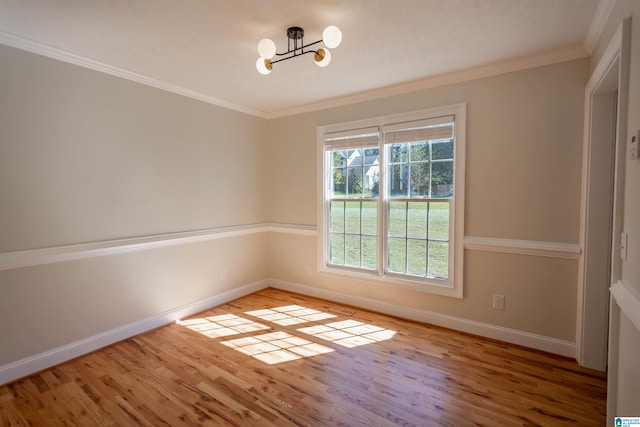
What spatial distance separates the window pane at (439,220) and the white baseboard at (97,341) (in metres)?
2.69

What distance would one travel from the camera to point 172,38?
225cm

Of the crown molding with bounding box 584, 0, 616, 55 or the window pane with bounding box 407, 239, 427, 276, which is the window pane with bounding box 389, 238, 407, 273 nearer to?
the window pane with bounding box 407, 239, 427, 276

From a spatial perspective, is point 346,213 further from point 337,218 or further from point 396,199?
point 396,199

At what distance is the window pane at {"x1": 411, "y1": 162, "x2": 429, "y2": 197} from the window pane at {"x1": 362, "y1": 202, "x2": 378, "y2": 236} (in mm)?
516

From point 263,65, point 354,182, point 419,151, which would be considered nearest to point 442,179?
point 419,151

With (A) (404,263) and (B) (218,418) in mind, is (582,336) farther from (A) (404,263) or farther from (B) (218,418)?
(B) (218,418)

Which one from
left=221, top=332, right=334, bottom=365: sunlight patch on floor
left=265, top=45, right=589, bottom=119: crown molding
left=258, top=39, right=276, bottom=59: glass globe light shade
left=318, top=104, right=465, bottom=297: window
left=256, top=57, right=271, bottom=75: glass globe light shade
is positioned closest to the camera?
left=258, top=39, right=276, bottom=59: glass globe light shade

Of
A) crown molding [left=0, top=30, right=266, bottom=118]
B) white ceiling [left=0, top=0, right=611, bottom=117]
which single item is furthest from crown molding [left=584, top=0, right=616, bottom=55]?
crown molding [left=0, top=30, right=266, bottom=118]

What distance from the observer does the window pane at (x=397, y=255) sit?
3.42 metres

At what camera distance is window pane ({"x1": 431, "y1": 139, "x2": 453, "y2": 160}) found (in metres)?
3.07

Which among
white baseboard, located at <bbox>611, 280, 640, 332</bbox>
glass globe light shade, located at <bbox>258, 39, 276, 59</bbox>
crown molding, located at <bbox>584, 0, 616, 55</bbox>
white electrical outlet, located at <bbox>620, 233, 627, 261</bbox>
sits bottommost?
white baseboard, located at <bbox>611, 280, 640, 332</bbox>

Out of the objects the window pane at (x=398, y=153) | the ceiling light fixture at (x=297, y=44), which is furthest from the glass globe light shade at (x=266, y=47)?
the window pane at (x=398, y=153)

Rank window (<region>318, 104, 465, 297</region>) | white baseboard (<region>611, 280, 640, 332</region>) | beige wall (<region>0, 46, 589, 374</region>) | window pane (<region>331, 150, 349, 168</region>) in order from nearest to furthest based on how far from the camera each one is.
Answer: white baseboard (<region>611, 280, 640, 332</region>)
beige wall (<region>0, 46, 589, 374</region>)
window (<region>318, 104, 465, 297</region>)
window pane (<region>331, 150, 349, 168</region>)

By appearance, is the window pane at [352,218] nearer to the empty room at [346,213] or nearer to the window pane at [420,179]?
the empty room at [346,213]
